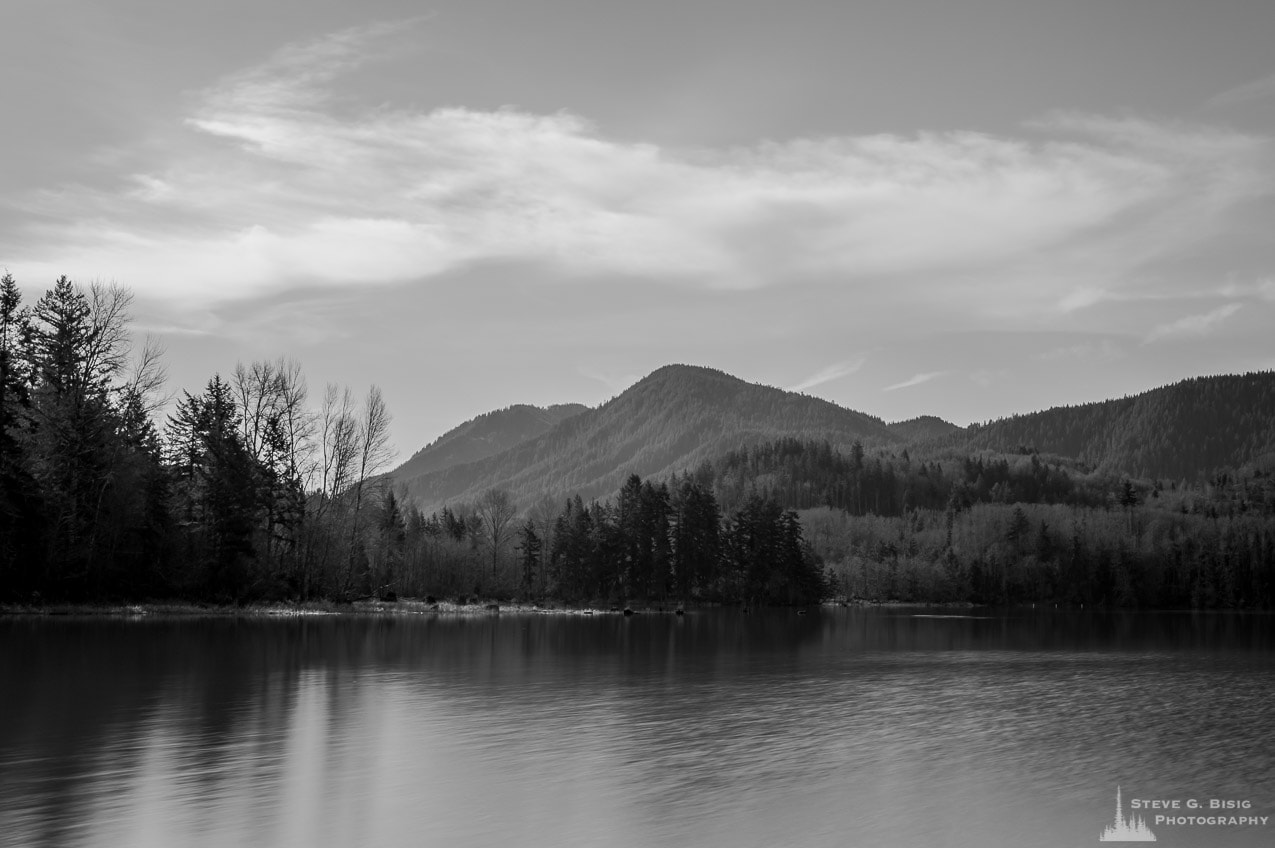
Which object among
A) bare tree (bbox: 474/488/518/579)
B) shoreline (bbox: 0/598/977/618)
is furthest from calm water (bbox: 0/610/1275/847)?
bare tree (bbox: 474/488/518/579)

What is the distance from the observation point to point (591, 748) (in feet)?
77.8

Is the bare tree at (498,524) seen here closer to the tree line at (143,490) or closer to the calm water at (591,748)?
the tree line at (143,490)

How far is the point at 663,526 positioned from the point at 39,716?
12160cm

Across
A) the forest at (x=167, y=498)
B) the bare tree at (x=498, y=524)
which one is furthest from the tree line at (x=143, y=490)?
the bare tree at (x=498, y=524)

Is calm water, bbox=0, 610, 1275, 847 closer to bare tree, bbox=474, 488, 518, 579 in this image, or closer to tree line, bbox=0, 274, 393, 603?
tree line, bbox=0, 274, 393, 603

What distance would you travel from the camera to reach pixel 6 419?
203 ft

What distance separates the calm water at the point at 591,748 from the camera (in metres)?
16.9

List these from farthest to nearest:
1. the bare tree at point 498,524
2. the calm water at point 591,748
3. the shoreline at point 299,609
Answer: the bare tree at point 498,524
the shoreline at point 299,609
the calm water at point 591,748

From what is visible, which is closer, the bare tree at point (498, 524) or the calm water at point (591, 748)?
the calm water at point (591, 748)

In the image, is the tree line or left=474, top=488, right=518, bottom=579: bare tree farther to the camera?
left=474, top=488, right=518, bottom=579: bare tree

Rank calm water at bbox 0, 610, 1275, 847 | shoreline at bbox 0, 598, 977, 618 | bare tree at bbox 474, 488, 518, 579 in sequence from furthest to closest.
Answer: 1. bare tree at bbox 474, 488, 518, 579
2. shoreline at bbox 0, 598, 977, 618
3. calm water at bbox 0, 610, 1275, 847

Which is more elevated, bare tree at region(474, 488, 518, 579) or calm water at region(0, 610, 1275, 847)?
bare tree at region(474, 488, 518, 579)

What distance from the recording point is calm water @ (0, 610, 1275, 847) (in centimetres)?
1692

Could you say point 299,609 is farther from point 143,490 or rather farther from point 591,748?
point 591,748
